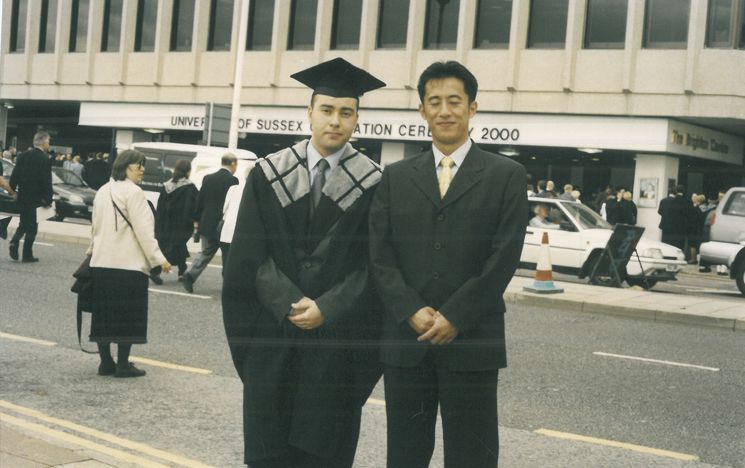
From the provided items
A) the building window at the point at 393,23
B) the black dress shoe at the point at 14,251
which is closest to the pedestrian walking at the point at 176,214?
the black dress shoe at the point at 14,251

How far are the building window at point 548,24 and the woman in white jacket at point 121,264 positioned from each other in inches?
888

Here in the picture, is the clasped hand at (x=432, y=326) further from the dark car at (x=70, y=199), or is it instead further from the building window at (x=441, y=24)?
the building window at (x=441, y=24)

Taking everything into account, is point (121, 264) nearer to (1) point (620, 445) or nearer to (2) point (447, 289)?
(1) point (620, 445)

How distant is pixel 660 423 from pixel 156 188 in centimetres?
1880

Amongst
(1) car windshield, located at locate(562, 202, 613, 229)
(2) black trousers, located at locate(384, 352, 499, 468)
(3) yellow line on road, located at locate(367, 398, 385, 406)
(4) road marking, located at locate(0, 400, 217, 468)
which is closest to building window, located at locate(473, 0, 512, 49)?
(1) car windshield, located at locate(562, 202, 613, 229)

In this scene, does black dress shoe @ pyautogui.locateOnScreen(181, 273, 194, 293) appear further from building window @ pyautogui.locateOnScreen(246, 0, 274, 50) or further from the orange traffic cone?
building window @ pyautogui.locateOnScreen(246, 0, 274, 50)

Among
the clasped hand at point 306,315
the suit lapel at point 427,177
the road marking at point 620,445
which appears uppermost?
the suit lapel at point 427,177

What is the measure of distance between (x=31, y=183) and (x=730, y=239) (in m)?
12.2

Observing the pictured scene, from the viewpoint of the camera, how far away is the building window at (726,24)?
84.4 feet

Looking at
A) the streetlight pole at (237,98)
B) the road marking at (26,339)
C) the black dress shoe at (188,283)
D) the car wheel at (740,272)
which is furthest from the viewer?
the streetlight pole at (237,98)

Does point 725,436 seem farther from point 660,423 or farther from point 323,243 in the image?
point 323,243

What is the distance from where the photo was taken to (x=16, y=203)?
14.4 m

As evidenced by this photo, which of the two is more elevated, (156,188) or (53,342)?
(156,188)

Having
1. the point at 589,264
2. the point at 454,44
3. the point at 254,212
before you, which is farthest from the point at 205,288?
the point at 454,44
